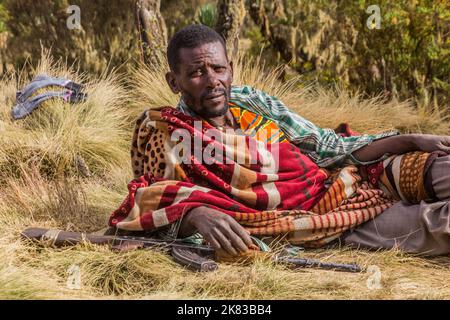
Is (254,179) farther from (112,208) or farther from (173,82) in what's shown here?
(112,208)

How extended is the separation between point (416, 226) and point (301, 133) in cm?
80

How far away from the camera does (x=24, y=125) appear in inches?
238

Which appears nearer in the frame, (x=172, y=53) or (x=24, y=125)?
(x=172, y=53)

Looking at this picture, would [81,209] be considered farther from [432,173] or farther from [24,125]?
[432,173]

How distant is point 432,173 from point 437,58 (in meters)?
4.02

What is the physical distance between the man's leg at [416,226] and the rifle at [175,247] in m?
0.35

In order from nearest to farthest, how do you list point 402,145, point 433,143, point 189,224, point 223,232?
point 223,232
point 189,224
point 433,143
point 402,145

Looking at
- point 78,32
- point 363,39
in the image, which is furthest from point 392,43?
point 78,32

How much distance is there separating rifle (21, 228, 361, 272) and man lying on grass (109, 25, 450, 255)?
0.08 meters

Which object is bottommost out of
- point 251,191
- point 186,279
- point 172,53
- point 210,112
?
point 186,279

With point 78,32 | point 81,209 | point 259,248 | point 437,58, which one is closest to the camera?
point 259,248

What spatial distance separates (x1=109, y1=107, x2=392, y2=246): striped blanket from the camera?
12.5ft

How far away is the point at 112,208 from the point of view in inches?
194

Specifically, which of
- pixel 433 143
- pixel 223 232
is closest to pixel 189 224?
pixel 223 232
